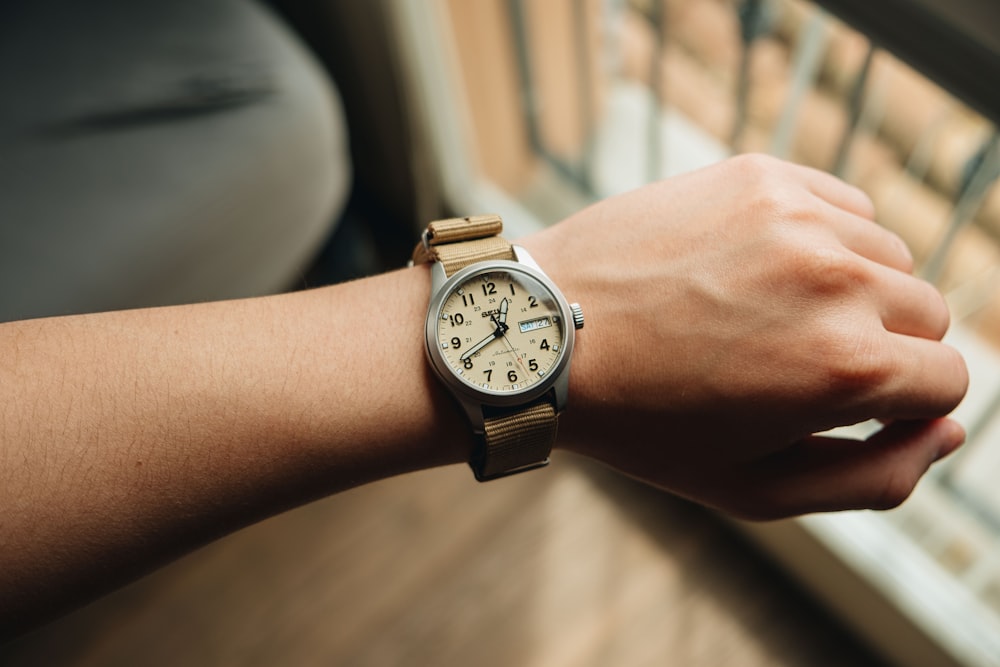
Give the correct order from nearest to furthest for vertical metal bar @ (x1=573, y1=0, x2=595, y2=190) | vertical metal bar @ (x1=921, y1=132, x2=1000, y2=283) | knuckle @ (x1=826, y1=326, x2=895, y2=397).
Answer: knuckle @ (x1=826, y1=326, x2=895, y2=397) → vertical metal bar @ (x1=921, y1=132, x2=1000, y2=283) → vertical metal bar @ (x1=573, y1=0, x2=595, y2=190)

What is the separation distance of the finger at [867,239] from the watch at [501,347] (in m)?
0.23

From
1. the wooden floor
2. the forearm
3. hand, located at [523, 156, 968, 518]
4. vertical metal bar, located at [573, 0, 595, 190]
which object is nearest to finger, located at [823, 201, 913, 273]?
hand, located at [523, 156, 968, 518]

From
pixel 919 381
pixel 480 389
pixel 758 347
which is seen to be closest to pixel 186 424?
pixel 480 389

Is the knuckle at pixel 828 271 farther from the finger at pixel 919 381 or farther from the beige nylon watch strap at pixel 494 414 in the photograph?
the beige nylon watch strap at pixel 494 414

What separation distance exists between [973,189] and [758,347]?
1.14 ft

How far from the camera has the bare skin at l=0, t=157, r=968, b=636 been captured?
61cm

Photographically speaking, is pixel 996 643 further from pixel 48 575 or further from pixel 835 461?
pixel 48 575

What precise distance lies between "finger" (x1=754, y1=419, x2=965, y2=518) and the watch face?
207mm

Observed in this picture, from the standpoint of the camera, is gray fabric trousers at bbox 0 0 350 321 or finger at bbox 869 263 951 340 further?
gray fabric trousers at bbox 0 0 350 321

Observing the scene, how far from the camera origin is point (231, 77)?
3.25 ft

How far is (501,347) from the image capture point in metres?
0.65

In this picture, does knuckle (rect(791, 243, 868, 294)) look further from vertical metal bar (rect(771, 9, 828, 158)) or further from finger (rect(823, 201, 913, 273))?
vertical metal bar (rect(771, 9, 828, 158))

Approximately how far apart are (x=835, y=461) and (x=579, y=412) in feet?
0.70

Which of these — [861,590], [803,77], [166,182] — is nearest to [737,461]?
[803,77]
